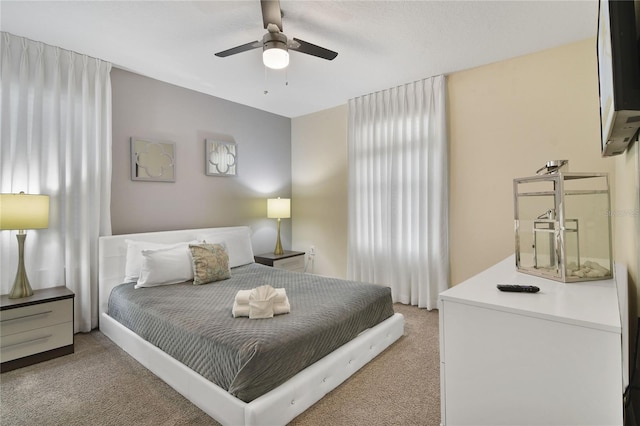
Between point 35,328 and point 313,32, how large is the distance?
3296 millimetres

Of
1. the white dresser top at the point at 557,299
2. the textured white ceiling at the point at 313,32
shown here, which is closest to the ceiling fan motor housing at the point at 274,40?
the textured white ceiling at the point at 313,32

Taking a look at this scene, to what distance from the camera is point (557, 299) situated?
1.10 metres

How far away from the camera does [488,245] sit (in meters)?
3.26

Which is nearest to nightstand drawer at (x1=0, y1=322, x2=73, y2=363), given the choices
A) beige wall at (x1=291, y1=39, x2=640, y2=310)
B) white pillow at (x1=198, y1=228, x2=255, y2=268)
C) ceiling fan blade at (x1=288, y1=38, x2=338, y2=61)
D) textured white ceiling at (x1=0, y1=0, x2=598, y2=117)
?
white pillow at (x1=198, y1=228, x2=255, y2=268)

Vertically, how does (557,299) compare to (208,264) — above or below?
above

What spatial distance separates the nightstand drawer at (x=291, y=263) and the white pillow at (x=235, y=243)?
445 millimetres

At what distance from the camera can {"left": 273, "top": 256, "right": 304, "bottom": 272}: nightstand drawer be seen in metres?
4.22

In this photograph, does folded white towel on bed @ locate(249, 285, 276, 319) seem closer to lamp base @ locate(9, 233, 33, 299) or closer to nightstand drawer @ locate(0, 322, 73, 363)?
nightstand drawer @ locate(0, 322, 73, 363)

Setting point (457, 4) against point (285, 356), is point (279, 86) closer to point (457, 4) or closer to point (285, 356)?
point (457, 4)

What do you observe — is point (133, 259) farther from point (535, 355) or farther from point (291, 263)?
point (535, 355)

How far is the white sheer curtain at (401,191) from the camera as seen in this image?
139 inches

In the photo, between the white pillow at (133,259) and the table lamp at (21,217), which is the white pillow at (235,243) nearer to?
the white pillow at (133,259)

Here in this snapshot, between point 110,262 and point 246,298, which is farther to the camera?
point 110,262

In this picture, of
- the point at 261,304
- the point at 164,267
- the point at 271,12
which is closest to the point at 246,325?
the point at 261,304
